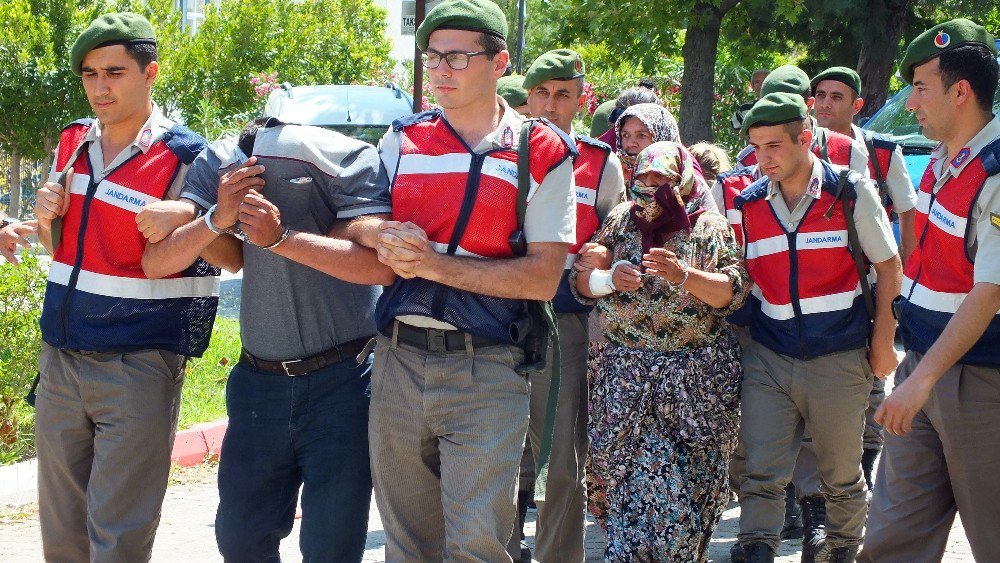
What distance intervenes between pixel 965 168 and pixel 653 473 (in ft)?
5.73

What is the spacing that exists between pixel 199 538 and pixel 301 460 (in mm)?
2196

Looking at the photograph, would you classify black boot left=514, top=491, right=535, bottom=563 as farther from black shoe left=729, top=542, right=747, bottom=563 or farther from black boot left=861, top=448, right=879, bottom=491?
black boot left=861, top=448, right=879, bottom=491

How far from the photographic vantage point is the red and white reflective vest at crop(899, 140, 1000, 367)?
4.40 metres

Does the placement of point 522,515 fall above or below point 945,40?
below

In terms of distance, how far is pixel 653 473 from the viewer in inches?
207

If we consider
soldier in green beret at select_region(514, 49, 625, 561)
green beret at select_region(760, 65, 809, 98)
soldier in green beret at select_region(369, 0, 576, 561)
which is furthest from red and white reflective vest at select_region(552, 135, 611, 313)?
green beret at select_region(760, 65, 809, 98)

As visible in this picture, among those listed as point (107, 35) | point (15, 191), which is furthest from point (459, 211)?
point (15, 191)

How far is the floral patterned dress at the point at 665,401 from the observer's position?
5.20m

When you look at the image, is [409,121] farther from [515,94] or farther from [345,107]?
[345,107]

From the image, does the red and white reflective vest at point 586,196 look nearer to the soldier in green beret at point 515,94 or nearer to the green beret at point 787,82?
the green beret at point 787,82

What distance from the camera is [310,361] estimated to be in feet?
14.1

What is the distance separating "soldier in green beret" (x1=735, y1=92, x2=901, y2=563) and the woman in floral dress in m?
0.18

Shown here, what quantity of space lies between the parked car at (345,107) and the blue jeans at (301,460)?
10.9 m

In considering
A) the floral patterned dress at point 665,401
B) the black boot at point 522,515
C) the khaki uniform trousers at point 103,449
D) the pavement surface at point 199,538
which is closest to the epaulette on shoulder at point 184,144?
the khaki uniform trousers at point 103,449
